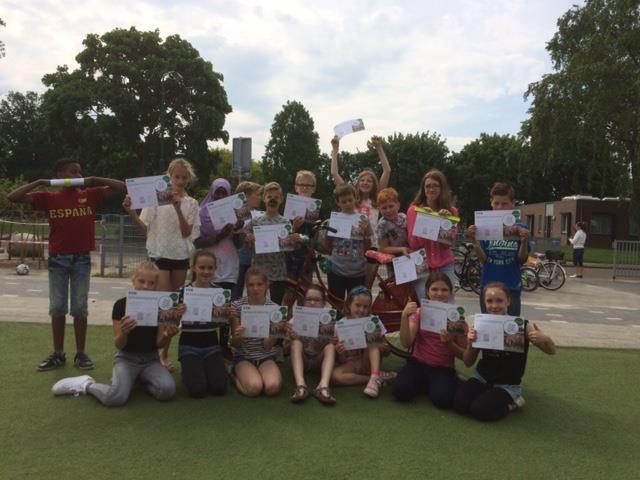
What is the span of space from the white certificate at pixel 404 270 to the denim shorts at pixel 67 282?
8.89ft

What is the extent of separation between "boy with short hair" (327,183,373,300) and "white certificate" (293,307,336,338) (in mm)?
572

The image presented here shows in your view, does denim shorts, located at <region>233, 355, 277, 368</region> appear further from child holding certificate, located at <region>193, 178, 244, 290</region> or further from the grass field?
child holding certificate, located at <region>193, 178, 244, 290</region>

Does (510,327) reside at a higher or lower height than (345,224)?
lower

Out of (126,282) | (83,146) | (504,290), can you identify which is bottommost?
(126,282)

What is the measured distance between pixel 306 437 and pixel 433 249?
2009 mm

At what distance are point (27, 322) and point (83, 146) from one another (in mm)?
27939

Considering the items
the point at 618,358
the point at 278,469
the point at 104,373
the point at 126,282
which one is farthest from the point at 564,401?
the point at 126,282

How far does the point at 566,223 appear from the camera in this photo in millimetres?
42562

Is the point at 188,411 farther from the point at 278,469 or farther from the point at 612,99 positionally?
the point at 612,99

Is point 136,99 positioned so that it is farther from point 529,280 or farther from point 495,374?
point 495,374

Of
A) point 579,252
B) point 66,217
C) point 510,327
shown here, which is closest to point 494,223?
point 510,327

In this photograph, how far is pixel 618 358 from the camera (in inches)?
221

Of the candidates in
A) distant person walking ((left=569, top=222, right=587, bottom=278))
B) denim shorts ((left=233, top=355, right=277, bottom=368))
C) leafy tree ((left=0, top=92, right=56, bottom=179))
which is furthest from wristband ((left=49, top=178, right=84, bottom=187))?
leafy tree ((left=0, top=92, right=56, bottom=179))

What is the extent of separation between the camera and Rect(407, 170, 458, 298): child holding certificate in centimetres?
451
